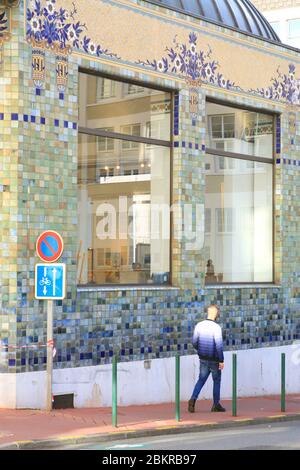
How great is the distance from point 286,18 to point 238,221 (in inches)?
1185

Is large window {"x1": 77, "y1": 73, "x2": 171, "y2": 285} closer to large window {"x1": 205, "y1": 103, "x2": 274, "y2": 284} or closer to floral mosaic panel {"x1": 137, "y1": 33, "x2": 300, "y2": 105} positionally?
floral mosaic panel {"x1": 137, "y1": 33, "x2": 300, "y2": 105}

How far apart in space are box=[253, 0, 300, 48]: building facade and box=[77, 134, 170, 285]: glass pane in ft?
102

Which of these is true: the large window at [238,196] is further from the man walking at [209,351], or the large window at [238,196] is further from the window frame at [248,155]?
the man walking at [209,351]

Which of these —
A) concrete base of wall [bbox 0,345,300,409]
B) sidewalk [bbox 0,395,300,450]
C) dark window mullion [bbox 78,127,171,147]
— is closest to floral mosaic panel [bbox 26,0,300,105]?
dark window mullion [bbox 78,127,171,147]

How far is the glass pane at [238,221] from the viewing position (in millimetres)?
18531

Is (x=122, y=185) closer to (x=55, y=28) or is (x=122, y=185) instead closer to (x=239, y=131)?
(x=55, y=28)

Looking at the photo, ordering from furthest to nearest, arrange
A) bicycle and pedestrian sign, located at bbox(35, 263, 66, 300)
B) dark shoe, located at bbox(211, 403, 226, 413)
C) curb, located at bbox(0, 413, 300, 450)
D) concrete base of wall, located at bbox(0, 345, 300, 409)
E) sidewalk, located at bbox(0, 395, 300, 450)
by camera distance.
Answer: dark shoe, located at bbox(211, 403, 226, 413) → concrete base of wall, located at bbox(0, 345, 300, 409) → bicycle and pedestrian sign, located at bbox(35, 263, 66, 300) → sidewalk, located at bbox(0, 395, 300, 450) → curb, located at bbox(0, 413, 300, 450)

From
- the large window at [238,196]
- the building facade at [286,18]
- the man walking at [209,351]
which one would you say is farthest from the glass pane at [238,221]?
the building facade at [286,18]

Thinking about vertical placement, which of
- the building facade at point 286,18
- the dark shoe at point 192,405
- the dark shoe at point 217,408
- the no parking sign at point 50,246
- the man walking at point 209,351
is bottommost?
the dark shoe at point 217,408

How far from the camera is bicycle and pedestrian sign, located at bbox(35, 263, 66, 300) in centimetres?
1392

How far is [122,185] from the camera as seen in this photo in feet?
55.3

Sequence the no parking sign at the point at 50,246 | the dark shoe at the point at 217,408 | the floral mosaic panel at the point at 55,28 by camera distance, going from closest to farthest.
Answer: the no parking sign at the point at 50,246, the floral mosaic panel at the point at 55,28, the dark shoe at the point at 217,408

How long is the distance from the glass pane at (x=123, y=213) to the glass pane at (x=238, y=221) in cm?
122
